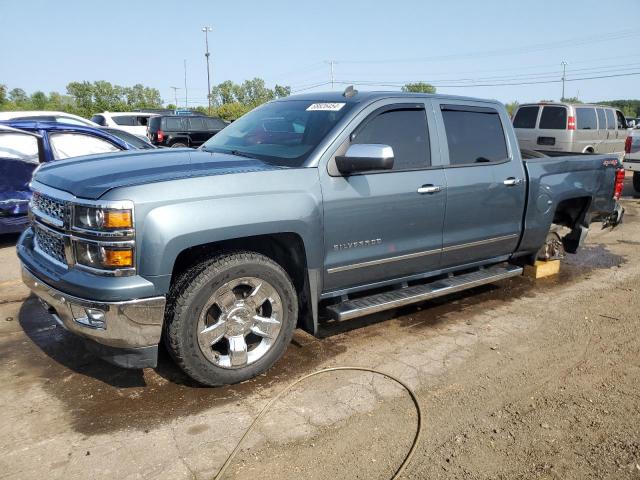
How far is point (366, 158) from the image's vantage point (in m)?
3.43

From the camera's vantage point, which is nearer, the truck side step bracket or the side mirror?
the side mirror

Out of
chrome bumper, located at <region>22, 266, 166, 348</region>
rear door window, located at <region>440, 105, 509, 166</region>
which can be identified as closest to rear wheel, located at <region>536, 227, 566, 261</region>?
rear door window, located at <region>440, 105, 509, 166</region>

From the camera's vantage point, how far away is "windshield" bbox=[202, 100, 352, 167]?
372 cm

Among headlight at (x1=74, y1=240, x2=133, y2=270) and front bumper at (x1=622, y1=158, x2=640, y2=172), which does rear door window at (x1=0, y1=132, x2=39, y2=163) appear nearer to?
headlight at (x1=74, y1=240, x2=133, y2=270)

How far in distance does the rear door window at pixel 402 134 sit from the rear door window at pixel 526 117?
11.1 meters

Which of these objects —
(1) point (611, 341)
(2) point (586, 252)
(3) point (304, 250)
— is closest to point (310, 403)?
(3) point (304, 250)

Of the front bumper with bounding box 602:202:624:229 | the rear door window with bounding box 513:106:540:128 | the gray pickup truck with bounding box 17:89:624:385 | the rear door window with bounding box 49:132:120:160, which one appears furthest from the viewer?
the rear door window with bounding box 513:106:540:128

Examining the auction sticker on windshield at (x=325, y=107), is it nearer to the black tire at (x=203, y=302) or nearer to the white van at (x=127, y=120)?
the black tire at (x=203, y=302)

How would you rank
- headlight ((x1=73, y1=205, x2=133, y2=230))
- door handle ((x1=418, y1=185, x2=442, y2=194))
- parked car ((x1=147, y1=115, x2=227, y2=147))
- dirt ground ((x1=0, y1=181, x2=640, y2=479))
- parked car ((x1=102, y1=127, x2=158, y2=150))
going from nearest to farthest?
dirt ground ((x1=0, y1=181, x2=640, y2=479))
headlight ((x1=73, y1=205, x2=133, y2=230))
door handle ((x1=418, y1=185, x2=442, y2=194))
parked car ((x1=102, y1=127, x2=158, y2=150))
parked car ((x1=147, y1=115, x2=227, y2=147))

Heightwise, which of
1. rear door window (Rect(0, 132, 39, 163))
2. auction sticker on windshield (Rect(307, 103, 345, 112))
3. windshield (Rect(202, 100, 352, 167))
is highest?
auction sticker on windshield (Rect(307, 103, 345, 112))

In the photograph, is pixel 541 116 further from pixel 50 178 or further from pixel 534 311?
pixel 50 178

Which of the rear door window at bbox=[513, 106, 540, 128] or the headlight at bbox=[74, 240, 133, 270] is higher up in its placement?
the rear door window at bbox=[513, 106, 540, 128]

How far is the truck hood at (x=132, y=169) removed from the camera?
2949 millimetres

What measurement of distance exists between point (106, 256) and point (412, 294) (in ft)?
7.65
